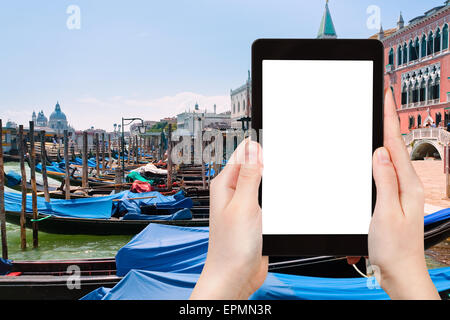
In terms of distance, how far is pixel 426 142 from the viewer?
1538cm

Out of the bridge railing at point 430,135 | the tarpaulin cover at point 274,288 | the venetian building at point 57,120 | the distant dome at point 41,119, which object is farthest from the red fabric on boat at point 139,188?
the distant dome at point 41,119

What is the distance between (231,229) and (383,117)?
48 centimetres

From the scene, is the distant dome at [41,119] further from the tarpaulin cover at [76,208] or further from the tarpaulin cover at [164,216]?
the tarpaulin cover at [164,216]

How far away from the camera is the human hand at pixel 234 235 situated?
0.70 m

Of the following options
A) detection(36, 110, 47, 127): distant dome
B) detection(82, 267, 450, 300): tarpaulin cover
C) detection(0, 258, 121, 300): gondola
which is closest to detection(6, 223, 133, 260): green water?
detection(0, 258, 121, 300): gondola

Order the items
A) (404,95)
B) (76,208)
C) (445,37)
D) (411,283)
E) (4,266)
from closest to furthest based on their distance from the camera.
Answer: (411,283), (4,266), (76,208), (445,37), (404,95)

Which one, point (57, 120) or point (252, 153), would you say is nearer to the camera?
point (252, 153)

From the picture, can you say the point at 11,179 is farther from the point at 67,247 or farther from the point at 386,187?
the point at 386,187

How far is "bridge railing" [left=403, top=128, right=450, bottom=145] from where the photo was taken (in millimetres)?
13883

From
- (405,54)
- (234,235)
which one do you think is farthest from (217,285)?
(405,54)

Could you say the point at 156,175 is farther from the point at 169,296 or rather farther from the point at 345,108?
the point at 345,108

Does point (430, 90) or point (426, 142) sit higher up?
point (430, 90)

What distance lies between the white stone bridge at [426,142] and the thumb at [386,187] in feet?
50.4

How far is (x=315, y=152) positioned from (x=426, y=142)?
1698 cm
